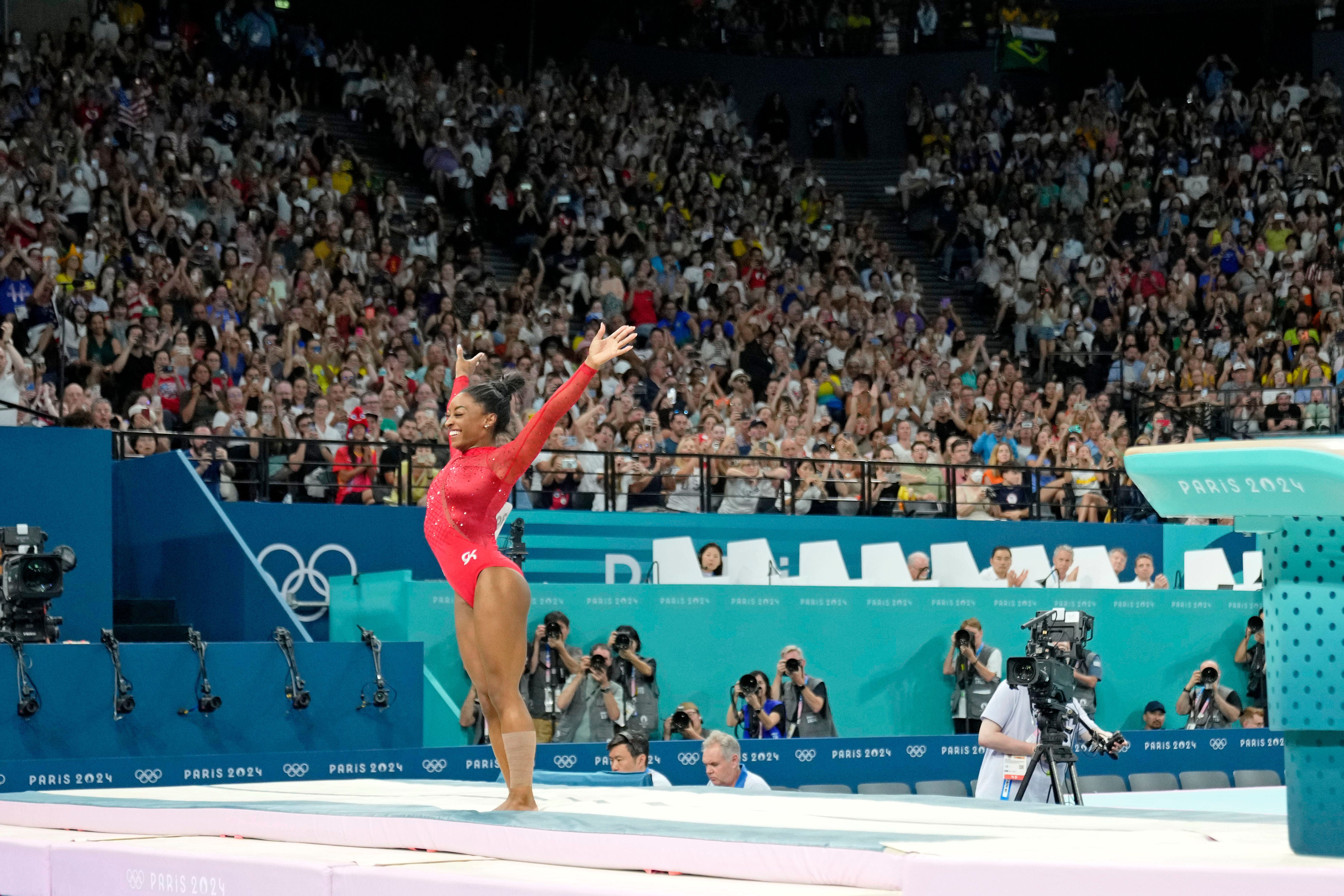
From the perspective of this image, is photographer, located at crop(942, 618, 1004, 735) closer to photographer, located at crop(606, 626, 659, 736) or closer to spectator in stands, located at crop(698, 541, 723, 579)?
spectator in stands, located at crop(698, 541, 723, 579)

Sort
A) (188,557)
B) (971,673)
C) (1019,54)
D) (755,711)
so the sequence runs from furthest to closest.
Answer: (1019,54), (971,673), (188,557), (755,711)

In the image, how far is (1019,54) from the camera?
78.4ft

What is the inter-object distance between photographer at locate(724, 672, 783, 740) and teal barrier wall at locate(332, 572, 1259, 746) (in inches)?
33.1

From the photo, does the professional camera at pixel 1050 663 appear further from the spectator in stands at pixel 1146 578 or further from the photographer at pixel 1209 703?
the spectator in stands at pixel 1146 578

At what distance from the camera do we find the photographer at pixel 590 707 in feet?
37.5

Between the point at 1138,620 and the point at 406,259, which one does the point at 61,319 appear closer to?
the point at 406,259

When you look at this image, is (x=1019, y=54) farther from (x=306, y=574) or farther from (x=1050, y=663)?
(x=1050, y=663)

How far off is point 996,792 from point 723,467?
6269 mm

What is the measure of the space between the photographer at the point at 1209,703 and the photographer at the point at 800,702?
11.0ft

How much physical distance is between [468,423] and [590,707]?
243 inches

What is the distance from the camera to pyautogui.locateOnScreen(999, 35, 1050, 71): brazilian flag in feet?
78.2

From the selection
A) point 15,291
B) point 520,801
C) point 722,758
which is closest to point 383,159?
point 15,291

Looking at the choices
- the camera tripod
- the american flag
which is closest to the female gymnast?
the camera tripod

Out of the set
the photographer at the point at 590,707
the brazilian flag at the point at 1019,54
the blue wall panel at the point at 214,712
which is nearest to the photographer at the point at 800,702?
the photographer at the point at 590,707
